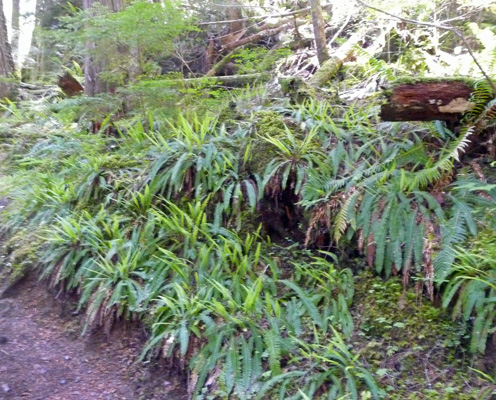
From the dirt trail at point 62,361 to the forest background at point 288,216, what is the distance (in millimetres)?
198

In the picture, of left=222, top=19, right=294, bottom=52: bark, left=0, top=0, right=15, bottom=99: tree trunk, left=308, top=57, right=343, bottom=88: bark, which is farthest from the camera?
left=0, top=0, right=15, bottom=99: tree trunk

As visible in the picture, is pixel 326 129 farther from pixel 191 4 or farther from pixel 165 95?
pixel 191 4

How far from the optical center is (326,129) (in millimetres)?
5500

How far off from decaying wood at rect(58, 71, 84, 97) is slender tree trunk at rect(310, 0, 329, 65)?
16.4 ft

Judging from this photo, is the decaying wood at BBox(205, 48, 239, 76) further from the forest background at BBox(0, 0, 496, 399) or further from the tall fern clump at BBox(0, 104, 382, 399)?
the tall fern clump at BBox(0, 104, 382, 399)

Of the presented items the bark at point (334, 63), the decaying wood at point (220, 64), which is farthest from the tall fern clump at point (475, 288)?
the decaying wood at point (220, 64)

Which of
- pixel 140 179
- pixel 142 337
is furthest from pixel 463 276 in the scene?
pixel 140 179

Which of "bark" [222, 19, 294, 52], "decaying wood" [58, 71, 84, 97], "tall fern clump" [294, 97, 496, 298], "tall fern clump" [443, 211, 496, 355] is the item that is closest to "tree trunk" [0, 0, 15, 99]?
"decaying wood" [58, 71, 84, 97]

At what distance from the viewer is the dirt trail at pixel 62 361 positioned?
4164 millimetres

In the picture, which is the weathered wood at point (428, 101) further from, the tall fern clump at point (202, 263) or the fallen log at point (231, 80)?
the fallen log at point (231, 80)

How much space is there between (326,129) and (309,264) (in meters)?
1.73

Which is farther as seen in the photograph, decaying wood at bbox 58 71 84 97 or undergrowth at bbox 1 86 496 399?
decaying wood at bbox 58 71 84 97

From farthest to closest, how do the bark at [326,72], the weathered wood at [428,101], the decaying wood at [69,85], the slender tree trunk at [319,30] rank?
the decaying wood at [69,85], the slender tree trunk at [319,30], the bark at [326,72], the weathered wood at [428,101]

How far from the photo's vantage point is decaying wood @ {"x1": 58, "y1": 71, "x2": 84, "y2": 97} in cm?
980
